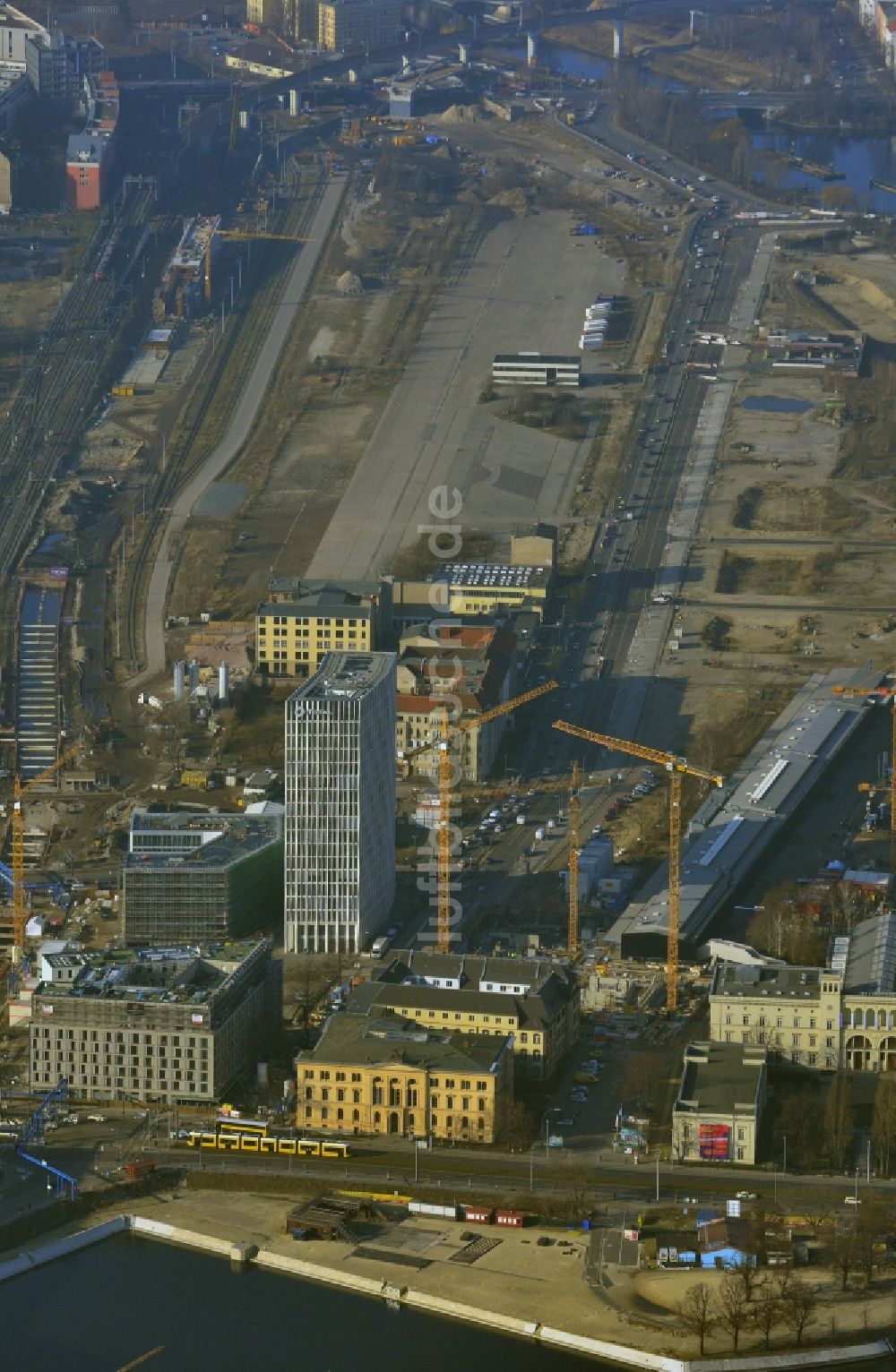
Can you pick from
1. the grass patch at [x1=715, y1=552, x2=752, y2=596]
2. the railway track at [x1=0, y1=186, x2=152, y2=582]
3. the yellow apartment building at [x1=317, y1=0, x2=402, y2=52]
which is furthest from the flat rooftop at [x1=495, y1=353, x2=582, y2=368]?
the yellow apartment building at [x1=317, y1=0, x2=402, y2=52]

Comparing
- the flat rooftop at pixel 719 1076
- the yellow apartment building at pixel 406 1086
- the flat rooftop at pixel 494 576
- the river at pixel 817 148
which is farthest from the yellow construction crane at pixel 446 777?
the river at pixel 817 148

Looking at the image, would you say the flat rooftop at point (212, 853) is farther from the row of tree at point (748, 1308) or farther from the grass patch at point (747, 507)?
the grass patch at point (747, 507)

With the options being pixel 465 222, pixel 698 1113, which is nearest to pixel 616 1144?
pixel 698 1113

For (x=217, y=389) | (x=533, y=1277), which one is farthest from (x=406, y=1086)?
(x=217, y=389)

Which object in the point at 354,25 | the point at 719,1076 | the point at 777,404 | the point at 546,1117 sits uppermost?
the point at 354,25

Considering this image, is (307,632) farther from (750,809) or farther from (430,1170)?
(430,1170)

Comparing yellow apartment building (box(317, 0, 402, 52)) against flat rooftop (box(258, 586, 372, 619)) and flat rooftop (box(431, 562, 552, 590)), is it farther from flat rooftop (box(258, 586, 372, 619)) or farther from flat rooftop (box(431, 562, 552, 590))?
flat rooftop (box(258, 586, 372, 619))

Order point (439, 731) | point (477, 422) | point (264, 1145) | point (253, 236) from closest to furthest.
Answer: point (264, 1145), point (439, 731), point (477, 422), point (253, 236)

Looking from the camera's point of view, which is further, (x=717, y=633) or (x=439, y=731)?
(x=717, y=633)
